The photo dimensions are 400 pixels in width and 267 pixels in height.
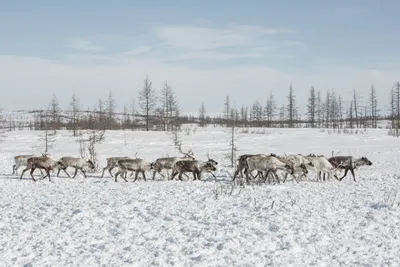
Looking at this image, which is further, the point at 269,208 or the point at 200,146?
the point at 200,146

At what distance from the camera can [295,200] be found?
12.4 m

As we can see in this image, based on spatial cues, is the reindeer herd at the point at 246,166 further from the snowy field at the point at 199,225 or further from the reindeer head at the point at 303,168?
the snowy field at the point at 199,225

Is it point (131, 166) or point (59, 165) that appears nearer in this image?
point (131, 166)

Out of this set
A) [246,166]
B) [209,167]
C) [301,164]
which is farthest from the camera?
[209,167]

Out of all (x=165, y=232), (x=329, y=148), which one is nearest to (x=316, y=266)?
(x=165, y=232)

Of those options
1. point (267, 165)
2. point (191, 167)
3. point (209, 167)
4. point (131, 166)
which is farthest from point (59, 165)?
point (267, 165)

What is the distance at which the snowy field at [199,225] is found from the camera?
822 centimetres

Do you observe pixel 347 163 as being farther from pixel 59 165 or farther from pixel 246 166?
pixel 59 165

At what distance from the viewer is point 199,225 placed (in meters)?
10.0

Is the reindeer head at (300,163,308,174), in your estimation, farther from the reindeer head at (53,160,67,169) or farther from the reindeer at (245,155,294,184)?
the reindeer head at (53,160,67,169)

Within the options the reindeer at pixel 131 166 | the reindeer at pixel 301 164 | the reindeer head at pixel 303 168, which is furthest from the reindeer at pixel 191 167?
the reindeer head at pixel 303 168

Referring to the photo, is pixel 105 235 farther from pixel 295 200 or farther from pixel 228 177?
pixel 228 177

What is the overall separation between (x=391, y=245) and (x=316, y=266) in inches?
77.6

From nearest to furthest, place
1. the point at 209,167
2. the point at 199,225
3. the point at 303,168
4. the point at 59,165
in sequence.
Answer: the point at 199,225, the point at 303,168, the point at 209,167, the point at 59,165
